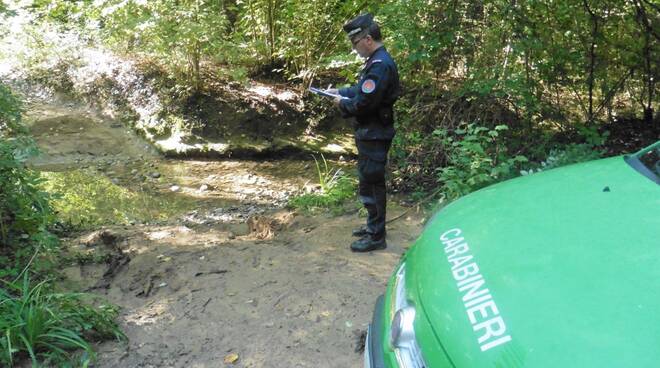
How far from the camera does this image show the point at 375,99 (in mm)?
3979

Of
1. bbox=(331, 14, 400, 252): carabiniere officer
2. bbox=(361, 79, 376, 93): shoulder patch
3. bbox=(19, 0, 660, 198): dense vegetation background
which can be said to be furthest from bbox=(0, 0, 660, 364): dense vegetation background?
bbox=(361, 79, 376, 93): shoulder patch

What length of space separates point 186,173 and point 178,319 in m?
4.57

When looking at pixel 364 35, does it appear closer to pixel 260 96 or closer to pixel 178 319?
pixel 178 319

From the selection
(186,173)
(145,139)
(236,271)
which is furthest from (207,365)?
(145,139)

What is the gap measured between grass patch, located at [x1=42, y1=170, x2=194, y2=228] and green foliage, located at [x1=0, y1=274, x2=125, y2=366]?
2750 millimetres

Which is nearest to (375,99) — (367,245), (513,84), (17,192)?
(367,245)

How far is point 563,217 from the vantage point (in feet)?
6.38

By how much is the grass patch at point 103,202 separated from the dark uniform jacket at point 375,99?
10.3 feet

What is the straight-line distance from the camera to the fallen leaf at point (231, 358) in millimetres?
3001

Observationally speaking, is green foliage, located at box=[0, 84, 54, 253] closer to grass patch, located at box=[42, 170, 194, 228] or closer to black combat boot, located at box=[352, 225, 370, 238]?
grass patch, located at box=[42, 170, 194, 228]

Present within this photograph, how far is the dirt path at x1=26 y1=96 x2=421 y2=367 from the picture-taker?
311cm

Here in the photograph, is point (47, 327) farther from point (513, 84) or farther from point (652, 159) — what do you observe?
point (513, 84)

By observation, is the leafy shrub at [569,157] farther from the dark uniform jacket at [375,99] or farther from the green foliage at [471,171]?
the dark uniform jacket at [375,99]

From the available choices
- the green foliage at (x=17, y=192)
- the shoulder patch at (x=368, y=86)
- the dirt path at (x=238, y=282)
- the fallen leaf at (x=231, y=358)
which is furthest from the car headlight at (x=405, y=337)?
the green foliage at (x=17, y=192)
